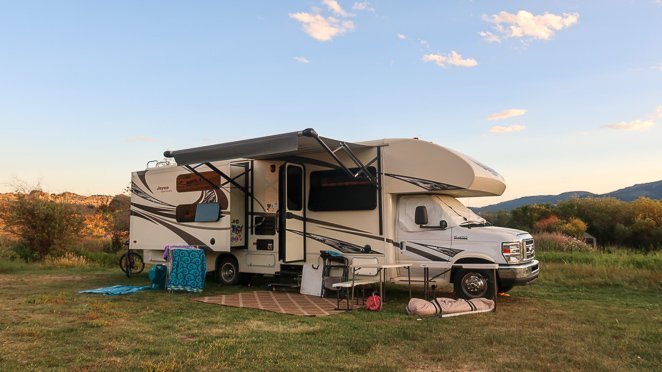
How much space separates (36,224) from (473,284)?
1465 centimetres

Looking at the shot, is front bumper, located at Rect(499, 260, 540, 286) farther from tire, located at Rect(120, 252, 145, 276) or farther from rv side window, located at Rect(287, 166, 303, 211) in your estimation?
tire, located at Rect(120, 252, 145, 276)

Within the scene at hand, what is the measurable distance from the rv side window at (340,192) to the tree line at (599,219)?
16259 millimetres

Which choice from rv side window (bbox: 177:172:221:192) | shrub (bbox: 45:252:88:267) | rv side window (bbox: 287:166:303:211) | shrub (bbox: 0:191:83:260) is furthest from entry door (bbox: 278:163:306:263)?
shrub (bbox: 0:191:83:260)

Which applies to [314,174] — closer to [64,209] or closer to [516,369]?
[516,369]

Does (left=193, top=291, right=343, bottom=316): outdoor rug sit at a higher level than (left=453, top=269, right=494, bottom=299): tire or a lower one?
lower

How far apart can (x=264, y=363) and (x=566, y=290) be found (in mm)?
7721

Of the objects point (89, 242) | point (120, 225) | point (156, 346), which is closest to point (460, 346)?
point (156, 346)

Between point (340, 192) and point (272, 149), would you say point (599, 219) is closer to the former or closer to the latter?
point (340, 192)

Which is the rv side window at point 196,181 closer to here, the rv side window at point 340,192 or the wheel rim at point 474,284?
the rv side window at point 340,192

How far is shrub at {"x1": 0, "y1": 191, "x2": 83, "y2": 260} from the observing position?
16609 mm

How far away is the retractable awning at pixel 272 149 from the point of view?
27.1 ft

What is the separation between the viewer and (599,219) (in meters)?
29.5

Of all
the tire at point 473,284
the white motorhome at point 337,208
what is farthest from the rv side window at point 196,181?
the tire at point 473,284

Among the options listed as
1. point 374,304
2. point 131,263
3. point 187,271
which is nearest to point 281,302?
point 374,304
